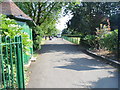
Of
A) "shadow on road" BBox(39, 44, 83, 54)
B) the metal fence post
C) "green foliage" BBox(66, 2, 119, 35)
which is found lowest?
"shadow on road" BBox(39, 44, 83, 54)

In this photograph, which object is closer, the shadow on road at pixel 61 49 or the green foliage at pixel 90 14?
the shadow on road at pixel 61 49

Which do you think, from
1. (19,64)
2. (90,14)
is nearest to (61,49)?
(90,14)

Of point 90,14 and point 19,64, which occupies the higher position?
point 90,14

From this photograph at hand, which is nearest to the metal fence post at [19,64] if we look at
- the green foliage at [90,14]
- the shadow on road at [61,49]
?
the shadow on road at [61,49]

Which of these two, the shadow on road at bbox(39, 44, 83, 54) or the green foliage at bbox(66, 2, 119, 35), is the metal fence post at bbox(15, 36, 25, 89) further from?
the green foliage at bbox(66, 2, 119, 35)

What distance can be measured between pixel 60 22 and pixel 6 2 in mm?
17321

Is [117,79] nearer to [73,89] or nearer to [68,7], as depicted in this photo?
[73,89]

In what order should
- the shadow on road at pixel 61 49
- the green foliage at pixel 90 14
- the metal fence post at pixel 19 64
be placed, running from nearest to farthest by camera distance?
the metal fence post at pixel 19 64 < the shadow on road at pixel 61 49 < the green foliage at pixel 90 14

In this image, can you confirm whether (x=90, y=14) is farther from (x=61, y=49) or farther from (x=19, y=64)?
(x=19, y=64)

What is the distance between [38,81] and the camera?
5.43 meters

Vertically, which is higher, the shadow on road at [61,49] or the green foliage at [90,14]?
the green foliage at [90,14]

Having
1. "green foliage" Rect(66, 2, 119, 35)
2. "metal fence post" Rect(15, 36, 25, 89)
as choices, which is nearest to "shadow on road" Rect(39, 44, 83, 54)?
"green foliage" Rect(66, 2, 119, 35)

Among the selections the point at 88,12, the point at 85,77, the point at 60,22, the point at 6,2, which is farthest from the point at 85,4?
the point at 85,77

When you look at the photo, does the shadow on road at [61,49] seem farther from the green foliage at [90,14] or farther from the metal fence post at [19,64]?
the metal fence post at [19,64]
